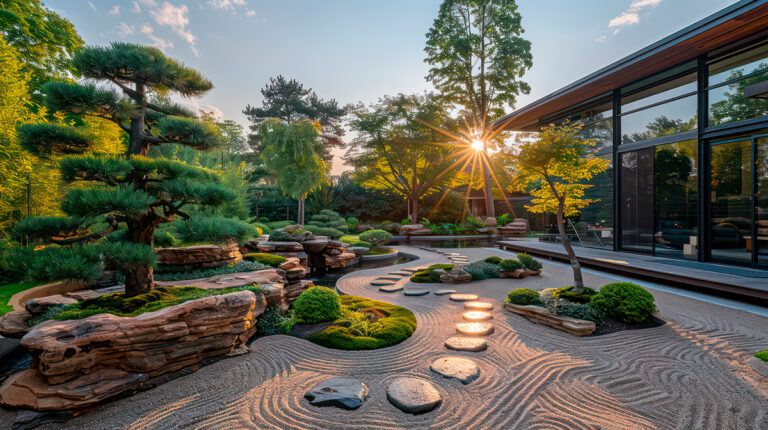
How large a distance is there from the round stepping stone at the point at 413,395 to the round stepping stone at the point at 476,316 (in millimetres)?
1928

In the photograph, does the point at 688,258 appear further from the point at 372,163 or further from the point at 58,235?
the point at 372,163

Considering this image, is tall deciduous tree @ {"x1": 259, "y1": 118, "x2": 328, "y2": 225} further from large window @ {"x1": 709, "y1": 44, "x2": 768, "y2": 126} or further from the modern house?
large window @ {"x1": 709, "y1": 44, "x2": 768, "y2": 126}

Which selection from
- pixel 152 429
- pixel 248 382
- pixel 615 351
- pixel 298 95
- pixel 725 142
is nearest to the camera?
pixel 152 429

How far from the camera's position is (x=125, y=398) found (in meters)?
2.47

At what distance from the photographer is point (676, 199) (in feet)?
23.2

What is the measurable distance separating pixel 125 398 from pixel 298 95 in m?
24.3

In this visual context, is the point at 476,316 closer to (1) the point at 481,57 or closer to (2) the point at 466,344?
(2) the point at 466,344

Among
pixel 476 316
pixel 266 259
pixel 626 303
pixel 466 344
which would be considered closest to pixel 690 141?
pixel 626 303

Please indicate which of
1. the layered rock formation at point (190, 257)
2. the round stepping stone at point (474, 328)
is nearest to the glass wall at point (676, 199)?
the round stepping stone at point (474, 328)

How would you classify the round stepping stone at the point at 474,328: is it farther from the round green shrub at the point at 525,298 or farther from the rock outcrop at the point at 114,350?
the rock outcrop at the point at 114,350

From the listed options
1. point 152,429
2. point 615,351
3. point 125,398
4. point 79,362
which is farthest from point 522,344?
point 79,362

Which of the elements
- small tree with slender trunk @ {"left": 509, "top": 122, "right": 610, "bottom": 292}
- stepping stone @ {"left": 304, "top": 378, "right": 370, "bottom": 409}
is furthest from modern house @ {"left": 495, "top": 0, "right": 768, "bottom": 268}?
stepping stone @ {"left": 304, "top": 378, "right": 370, "bottom": 409}

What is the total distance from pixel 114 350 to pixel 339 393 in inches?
81.3

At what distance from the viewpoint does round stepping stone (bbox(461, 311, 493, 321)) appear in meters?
4.30
